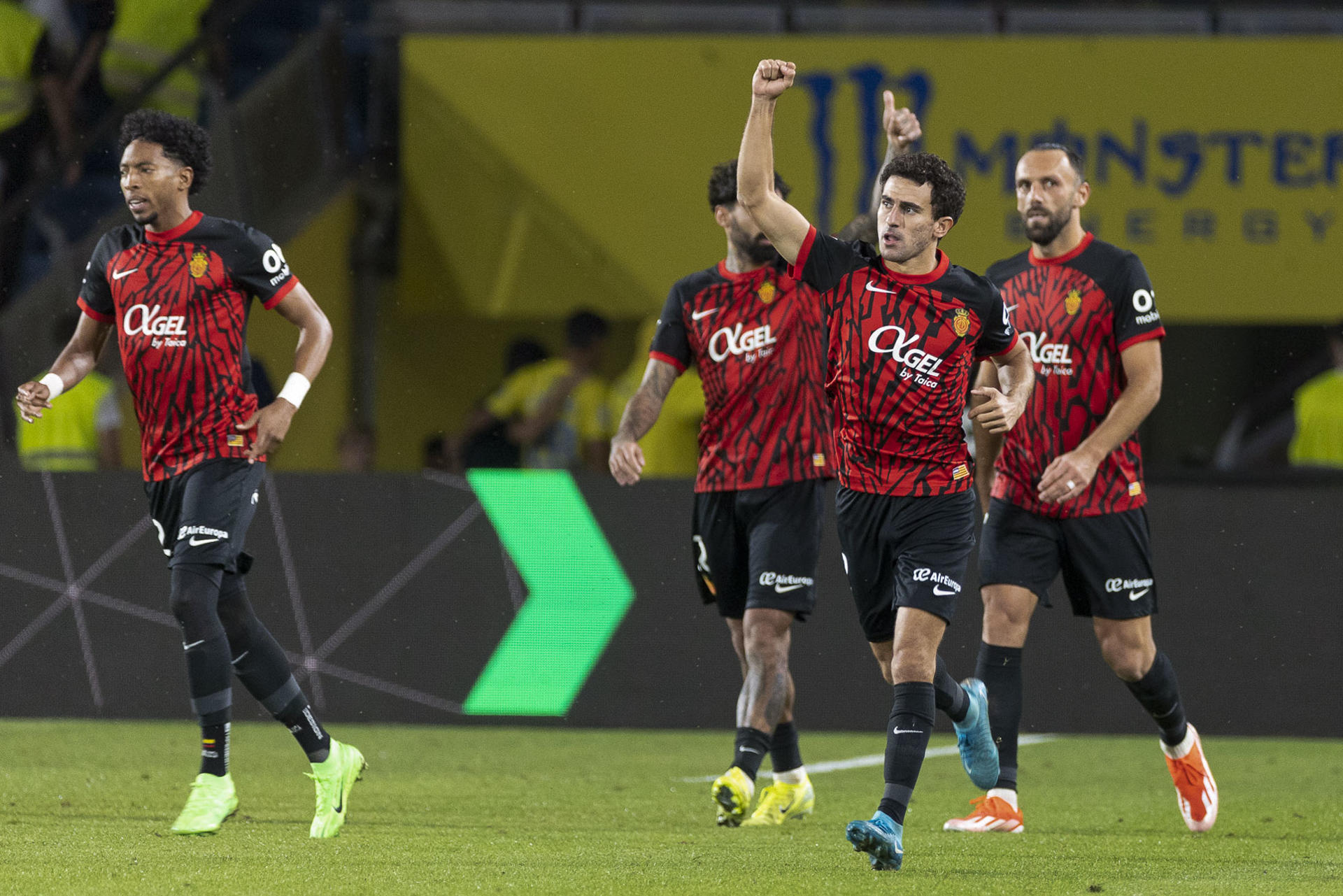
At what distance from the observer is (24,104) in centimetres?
1209

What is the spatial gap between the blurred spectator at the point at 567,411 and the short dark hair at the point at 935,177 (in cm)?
555

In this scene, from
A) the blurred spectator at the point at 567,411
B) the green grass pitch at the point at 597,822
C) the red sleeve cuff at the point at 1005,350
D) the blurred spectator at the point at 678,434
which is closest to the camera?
the green grass pitch at the point at 597,822

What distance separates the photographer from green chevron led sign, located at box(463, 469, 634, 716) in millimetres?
9234

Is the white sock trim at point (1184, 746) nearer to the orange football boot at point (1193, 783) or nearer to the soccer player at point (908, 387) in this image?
the orange football boot at point (1193, 783)

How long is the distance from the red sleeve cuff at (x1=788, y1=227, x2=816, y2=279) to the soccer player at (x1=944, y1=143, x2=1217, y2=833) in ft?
3.48

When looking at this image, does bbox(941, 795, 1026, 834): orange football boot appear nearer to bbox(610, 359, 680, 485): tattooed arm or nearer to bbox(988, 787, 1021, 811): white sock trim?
bbox(988, 787, 1021, 811): white sock trim

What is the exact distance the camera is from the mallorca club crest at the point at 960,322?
215 inches

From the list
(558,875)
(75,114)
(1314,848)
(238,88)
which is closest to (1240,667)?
(1314,848)

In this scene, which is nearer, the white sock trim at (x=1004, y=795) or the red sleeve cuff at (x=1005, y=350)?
the red sleeve cuff at (x=1005, y=350)

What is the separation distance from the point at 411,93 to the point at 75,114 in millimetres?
2221

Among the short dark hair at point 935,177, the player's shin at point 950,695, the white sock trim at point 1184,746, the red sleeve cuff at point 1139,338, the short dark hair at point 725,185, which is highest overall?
the short dark hair at point 935,177

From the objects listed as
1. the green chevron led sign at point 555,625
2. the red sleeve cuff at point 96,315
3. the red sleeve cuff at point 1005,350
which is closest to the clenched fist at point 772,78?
the red sleeve cuff at point 1005,350

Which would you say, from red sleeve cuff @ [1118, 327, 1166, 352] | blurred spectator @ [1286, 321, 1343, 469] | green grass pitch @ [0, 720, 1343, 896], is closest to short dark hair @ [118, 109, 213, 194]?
green grass pitch @ [0, 720, 1343, 896]

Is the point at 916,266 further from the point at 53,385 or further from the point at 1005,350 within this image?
the point at 53,385
